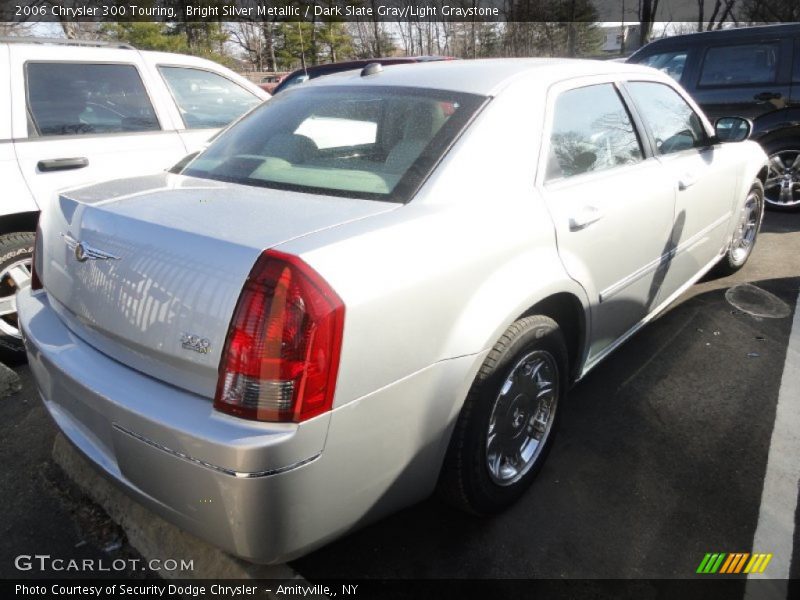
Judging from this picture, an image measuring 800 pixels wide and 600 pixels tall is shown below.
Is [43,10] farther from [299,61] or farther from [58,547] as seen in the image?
[58,547]

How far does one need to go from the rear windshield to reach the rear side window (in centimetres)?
153

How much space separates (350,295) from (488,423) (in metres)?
0.82

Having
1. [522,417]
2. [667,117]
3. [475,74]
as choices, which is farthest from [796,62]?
[522,417]

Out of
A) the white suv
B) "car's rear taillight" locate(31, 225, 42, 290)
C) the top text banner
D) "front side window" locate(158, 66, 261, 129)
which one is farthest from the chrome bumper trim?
the top text banner

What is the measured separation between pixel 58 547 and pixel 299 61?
133 ft

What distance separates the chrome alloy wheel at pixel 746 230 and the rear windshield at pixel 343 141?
308 centimetres

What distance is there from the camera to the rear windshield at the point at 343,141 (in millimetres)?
2098

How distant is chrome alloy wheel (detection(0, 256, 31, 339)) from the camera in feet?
11.4

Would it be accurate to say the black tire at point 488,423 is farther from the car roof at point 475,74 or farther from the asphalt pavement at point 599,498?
the car roof at point 475,74

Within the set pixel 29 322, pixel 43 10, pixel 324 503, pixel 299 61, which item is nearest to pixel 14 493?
pixel 29 322

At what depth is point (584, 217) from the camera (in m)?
2.35

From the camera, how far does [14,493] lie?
8.18 ft

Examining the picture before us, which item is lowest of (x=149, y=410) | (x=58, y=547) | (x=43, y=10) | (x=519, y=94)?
(x=58, y=547)

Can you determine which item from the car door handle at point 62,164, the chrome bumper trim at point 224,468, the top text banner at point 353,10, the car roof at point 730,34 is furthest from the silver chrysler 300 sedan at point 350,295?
the top text banner at point 353,10
